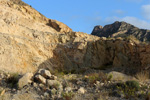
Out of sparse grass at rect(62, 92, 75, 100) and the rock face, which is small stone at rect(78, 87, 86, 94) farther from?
the rock face

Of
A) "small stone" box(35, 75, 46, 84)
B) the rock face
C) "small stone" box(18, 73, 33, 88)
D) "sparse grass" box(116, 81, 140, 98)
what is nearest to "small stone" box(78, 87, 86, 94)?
"sparse grass" box(116, 81, 140, 98)

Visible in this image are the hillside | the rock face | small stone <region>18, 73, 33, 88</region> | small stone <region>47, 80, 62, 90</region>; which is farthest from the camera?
the rock face

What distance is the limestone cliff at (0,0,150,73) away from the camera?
12.6 meters

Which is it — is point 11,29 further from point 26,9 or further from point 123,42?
point 123,42

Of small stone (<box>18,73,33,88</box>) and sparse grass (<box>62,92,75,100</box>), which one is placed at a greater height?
small stone (<box>18,73,33,88</box>)

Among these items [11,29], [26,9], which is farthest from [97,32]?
[11,29]

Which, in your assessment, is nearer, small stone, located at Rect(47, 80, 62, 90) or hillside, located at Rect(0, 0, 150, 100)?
hillside, located at Rect(0, 0, 150, 100)

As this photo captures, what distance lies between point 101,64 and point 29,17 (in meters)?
9.68

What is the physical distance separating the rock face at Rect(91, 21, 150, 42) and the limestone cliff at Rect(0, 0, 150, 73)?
21466mm

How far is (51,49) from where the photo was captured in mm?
15273

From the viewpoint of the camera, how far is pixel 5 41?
1238 cm

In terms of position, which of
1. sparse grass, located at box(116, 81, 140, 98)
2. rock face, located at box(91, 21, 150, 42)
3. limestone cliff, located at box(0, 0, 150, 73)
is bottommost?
sparse grass, located at box(116, 81, 140, 98)

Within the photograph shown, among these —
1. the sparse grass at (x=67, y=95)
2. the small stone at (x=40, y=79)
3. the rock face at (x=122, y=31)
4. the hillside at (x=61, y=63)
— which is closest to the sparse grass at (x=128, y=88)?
the hillside at (x=61, y=63)

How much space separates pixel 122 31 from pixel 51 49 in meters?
32.1
